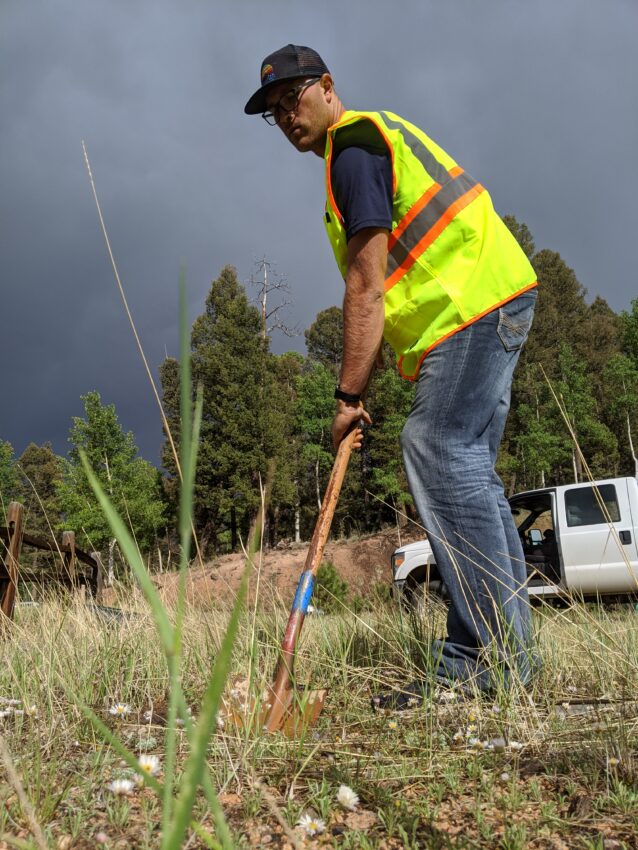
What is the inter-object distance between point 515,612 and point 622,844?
106 cm

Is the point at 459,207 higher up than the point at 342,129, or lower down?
lower down

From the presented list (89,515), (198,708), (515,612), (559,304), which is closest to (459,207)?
(515,612)

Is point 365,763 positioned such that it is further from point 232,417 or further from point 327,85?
point 232,417

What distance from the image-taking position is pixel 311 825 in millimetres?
1089

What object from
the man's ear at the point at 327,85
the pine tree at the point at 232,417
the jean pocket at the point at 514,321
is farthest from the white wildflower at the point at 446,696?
the pine tree at the point at 232,417

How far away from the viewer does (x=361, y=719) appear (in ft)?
5.72

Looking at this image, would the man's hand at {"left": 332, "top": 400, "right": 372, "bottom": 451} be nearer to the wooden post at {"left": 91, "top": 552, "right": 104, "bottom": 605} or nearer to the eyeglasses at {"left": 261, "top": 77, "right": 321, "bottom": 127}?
the eyeglasses at {"left": 261, "top": 77, "right": 321, "bottom": 127}

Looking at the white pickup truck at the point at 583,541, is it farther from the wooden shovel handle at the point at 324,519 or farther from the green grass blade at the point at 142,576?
the green grass blade at the point at 142,576

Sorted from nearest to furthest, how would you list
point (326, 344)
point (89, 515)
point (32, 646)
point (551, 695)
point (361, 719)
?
point (361, 719)
point (551, 695)
point (32, 646)
point (89, 515)
point (326, 344)

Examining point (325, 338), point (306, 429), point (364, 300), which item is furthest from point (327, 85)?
point (325, 338)

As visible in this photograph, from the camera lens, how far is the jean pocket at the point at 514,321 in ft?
7.12

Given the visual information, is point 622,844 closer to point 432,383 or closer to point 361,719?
point 361,719

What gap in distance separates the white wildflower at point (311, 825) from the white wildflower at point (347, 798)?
0.05 meters

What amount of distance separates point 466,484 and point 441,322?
53 cm
